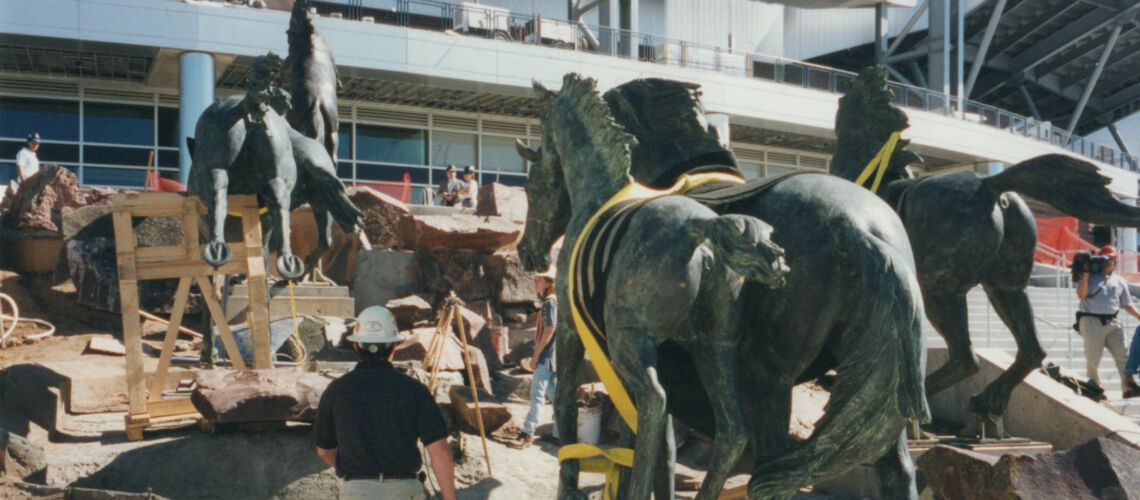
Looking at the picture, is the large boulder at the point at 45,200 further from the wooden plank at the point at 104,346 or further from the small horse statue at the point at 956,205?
the small horse statue at the point at 956,205

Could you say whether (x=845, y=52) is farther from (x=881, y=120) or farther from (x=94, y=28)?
(x=881, y=120)

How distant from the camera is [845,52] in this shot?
37.4 m

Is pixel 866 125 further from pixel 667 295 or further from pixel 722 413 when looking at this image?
pixel 722 413

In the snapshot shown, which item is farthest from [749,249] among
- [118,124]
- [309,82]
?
[118,124]

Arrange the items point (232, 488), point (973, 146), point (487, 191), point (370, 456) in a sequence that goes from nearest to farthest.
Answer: point (370, 456), point (232, 488), point (487, 191), point (973, 146)

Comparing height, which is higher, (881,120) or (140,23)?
(140,23)

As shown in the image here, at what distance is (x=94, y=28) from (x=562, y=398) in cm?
1683

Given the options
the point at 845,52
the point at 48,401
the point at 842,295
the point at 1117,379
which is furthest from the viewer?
the point at 845,52

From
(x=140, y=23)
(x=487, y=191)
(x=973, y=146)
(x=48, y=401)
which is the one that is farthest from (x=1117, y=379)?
(x=973, y=146)

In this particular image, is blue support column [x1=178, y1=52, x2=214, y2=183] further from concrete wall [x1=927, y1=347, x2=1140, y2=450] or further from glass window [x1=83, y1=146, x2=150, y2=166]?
concrete wall [x1=927, y1=347, x2=1140, y2=450]

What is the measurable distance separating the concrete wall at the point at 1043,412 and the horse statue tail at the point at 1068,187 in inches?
87.2

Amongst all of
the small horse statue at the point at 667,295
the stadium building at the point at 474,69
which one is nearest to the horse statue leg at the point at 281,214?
the small horse statue at the point at 667,295

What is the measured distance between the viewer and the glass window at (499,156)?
2628 centimetres

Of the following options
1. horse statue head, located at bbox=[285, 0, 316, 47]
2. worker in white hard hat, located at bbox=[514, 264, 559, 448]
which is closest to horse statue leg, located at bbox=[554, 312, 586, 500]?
worker in white hard hat, located at bbox=[514, 264, 559, 448]
